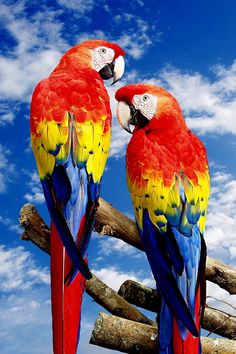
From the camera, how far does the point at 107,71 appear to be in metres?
2.67

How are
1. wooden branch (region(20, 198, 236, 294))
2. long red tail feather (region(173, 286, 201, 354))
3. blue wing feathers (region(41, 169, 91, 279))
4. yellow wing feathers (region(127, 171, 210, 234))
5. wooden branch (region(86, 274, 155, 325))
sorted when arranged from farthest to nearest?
wooden branch (region(86, 274, 155, 325)) → wooden branch (region(20, 198, 236, 294)) → yellow wing feathers (region(127, 171, 210, 234)) → long red tail feather (region(173, 286, 201, 354)) → blue wing feathers (region(41, 169, 91, 279))

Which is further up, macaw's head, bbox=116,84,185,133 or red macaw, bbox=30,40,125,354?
macaw's head, bbox=116,84,185,133

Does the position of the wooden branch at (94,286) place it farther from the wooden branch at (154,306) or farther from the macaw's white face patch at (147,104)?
the macaw's white face patch at (147,104)

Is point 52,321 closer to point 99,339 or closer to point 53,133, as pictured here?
point 99,339

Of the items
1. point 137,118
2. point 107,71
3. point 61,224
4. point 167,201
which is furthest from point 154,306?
point 107,71

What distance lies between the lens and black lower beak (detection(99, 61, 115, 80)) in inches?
104

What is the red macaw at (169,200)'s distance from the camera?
7.53 ft

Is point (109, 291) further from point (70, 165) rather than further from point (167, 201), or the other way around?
point (70, 165)

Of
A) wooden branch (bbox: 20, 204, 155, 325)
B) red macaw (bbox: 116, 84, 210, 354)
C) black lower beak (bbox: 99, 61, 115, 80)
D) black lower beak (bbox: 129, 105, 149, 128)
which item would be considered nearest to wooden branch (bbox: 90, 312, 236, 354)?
red macaw (bbox: 116, 84, 210, 354)

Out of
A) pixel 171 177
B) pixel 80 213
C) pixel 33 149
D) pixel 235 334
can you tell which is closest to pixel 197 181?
pixel 171 177

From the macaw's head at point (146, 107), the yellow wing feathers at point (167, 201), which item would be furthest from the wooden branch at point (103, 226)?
the macaw's head at point (146, 107)

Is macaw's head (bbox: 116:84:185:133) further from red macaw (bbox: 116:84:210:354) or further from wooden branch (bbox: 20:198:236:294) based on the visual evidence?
wooden branch (bbox: 20:198:236:294)

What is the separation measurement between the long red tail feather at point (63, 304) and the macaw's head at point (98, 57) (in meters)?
0.84

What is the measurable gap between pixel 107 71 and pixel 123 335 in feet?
4.02
